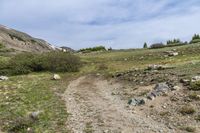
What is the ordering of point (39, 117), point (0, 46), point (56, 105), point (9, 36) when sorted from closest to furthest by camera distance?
point (39, 117)
point (56, 105)
point (0, 46)
point (9, 36)

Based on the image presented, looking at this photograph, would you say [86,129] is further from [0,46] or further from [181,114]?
[0,46]

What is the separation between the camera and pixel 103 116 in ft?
68.0

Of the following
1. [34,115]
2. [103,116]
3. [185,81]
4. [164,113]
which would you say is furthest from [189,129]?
[185,81]

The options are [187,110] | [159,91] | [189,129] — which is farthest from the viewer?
[159,91]

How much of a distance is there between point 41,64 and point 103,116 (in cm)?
3220

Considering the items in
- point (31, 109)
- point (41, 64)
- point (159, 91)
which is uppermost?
point (41, 64)

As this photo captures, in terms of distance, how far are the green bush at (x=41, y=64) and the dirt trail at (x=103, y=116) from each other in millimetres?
21350

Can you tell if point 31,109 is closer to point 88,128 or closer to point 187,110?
point 88,128

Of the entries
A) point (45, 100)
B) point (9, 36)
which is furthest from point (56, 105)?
point (9, 36)

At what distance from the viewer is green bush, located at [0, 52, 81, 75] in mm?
49375

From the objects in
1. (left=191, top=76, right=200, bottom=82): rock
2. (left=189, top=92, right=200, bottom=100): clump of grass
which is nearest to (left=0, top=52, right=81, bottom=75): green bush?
(left=191, top=76, right=200, bottom=82): rock

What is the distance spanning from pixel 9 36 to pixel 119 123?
108 meters

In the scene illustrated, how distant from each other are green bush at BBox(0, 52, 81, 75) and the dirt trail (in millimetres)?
21350

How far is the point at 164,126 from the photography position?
1828 cm
